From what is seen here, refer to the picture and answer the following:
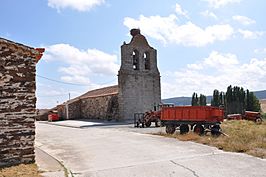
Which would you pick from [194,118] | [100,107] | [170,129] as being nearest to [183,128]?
[170,129]

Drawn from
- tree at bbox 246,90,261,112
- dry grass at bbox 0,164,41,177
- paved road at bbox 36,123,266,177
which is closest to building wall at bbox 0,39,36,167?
dry grass at bbox 0,164,41,177

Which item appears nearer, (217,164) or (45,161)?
(217,164)

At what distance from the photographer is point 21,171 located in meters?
8.78

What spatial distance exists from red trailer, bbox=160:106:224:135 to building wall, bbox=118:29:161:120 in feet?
48.4

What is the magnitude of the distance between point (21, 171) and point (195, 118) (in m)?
12.5

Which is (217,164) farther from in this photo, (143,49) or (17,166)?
(143,49)

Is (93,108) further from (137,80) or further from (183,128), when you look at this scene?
(183,128)

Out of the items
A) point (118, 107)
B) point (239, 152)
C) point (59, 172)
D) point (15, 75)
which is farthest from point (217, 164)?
point (118, 107)

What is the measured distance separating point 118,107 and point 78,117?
1116 cm

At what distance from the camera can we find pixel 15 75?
1022 centimetres

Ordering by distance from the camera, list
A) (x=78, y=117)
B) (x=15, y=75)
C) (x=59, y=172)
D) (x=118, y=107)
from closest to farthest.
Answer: (x=59, y=172) < (x=15, y=75) < (x=118, y=107) < (x=78, y=117)

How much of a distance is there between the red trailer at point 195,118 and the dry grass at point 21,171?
11.5 m

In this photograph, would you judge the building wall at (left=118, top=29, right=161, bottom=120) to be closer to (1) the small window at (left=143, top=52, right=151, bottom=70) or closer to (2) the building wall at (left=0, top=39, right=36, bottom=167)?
(1) the small window at (left=143, top=52, right=151, bottom=70)

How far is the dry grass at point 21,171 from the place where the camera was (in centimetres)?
831
